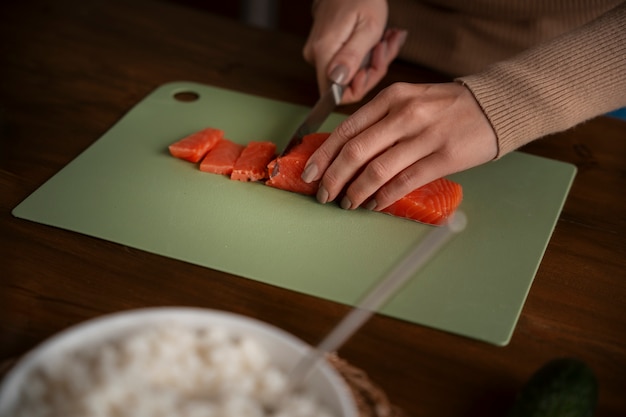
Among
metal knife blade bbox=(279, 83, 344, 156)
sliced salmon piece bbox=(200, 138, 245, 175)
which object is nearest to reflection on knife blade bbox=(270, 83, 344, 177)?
metal knife blade bbox=(279, 83, 344, 156)

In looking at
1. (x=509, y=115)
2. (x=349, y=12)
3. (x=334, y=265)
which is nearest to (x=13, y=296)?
(x=334, y=265)

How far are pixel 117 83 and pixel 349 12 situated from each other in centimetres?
62

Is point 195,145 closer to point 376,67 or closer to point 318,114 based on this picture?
point 318,114

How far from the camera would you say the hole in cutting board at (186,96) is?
2.05 metres

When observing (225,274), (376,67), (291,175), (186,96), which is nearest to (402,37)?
(376,67)

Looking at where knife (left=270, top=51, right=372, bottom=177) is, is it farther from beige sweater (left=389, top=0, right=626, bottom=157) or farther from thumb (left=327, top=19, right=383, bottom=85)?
beige sweater (left=389, top=0, right=626, bottom=157)

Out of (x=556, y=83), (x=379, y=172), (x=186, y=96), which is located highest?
(x=556, y=83)

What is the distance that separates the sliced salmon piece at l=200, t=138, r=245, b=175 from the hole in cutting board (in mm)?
294

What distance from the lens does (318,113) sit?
74.7 inches

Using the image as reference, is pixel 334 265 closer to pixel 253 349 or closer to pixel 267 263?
pixel 267 263

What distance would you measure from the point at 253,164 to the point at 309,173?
142 millimetres

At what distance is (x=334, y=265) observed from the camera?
4.81 ft

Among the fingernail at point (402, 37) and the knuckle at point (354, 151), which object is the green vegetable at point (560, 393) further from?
the fingernail at point (402, 37)

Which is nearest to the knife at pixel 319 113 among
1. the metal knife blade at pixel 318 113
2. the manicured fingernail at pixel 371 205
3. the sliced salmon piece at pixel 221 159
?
the metal knife blade at pixel 318 113
